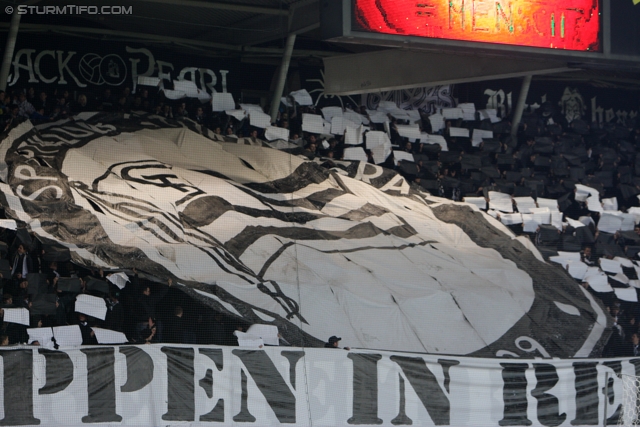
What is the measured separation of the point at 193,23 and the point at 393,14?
230 inches

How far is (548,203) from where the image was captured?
45.8ft

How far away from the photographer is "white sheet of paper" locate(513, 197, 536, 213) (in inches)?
534

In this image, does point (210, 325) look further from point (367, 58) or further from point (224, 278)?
point (367, 58)

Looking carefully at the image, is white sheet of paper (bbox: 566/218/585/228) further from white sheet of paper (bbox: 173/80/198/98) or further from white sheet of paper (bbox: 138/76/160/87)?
white sheet of paper (bbox: 138/76/160/87)

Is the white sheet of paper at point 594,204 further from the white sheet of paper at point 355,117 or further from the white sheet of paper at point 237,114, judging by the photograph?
the white sheet of paper at point 237,114

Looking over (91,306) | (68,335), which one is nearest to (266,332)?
(91,306)

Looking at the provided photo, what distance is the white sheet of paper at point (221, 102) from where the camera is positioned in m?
13.0

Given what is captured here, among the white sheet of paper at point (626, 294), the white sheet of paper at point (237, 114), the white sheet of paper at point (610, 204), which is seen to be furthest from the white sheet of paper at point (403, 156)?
the white sheet of paper at point (626, 294)

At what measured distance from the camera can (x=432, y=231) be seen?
11.4 meters

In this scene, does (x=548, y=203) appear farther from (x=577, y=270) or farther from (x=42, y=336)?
(x=42, y=336)

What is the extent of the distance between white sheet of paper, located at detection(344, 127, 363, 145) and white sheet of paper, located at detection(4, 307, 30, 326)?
632cm

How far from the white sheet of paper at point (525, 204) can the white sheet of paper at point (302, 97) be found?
12.3 ft

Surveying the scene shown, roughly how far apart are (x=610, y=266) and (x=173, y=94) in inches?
272

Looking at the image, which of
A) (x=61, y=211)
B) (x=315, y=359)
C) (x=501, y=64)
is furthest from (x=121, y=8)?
(x=315, y=359)
